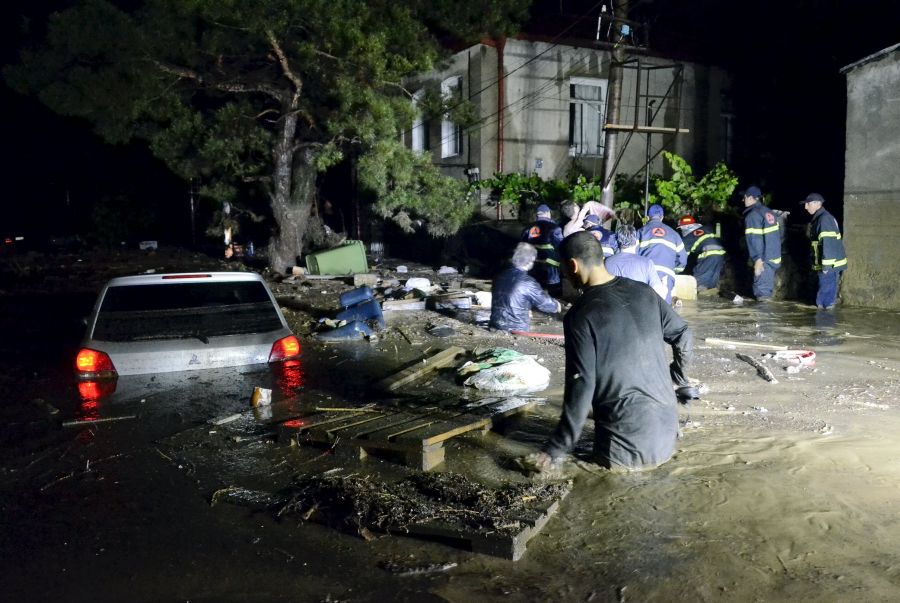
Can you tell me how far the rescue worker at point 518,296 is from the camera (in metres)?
10.2

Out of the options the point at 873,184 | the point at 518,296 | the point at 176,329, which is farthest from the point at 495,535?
the point at 873,184

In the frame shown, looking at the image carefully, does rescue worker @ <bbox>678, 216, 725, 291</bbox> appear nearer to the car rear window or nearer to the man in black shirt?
the car rear window

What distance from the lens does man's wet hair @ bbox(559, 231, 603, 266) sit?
490 centimetres

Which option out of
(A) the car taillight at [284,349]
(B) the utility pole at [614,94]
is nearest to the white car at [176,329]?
(A) the car taillight at [284,349]

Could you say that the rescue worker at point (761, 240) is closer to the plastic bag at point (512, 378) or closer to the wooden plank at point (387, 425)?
the plastic bag at point (512, 378)

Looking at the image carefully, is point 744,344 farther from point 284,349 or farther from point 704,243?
point 284,349

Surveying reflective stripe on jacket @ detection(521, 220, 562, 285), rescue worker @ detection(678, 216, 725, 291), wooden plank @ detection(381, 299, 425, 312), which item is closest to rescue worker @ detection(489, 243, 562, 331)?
wooden plank @ detection(381, 299, 425, 312)

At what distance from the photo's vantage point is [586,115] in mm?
21547

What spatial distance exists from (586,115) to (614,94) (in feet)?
23.4

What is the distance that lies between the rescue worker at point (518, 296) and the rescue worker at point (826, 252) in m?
5.16

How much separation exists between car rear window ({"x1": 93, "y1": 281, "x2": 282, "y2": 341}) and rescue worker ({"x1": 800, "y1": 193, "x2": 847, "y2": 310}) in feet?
30.5

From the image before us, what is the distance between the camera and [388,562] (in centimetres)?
411

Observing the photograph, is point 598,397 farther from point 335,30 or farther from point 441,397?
point 335,30

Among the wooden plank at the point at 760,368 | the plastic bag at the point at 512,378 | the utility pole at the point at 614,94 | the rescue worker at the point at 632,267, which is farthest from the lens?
the utility pole at the point at 614,94
